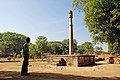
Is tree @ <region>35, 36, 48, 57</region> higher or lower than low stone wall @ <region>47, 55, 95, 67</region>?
higher

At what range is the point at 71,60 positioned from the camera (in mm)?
25297

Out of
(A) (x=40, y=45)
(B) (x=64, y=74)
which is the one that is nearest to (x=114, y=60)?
(B) (x=64, y=74)

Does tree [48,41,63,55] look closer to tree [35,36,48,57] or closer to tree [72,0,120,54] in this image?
tree [35,36,48,57]

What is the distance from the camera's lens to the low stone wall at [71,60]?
24.7m

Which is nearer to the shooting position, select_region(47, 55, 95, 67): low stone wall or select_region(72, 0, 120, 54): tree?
select_region(72, 0, 120, 54): tree

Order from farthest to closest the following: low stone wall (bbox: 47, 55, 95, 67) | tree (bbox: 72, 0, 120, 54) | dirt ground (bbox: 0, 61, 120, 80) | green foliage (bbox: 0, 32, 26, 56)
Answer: green foliage (bbox: 0, 32, 26, 56) → low stone wall (bbox: 47, 55, 95, 67) → tree (bbox: 72, 0, 120, 54) → dirt ground (bbox: 0, 61, 120, 80)

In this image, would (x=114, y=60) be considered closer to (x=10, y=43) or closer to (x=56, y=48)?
(x=10, y=43)

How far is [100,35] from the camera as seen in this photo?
23.8 m

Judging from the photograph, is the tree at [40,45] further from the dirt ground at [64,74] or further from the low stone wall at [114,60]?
the dirt ground at [64,74]

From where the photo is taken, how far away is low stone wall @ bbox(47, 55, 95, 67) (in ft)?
81.0

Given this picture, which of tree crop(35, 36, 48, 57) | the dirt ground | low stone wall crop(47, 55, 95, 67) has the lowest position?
the dirt ground

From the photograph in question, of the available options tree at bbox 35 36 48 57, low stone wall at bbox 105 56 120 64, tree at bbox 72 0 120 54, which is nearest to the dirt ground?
tree at bbox 72 0 120 54

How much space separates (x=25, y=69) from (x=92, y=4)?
44.2ft

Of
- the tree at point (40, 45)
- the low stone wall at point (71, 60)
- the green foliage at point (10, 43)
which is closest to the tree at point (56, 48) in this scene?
the green foliage at point (10, 43)
